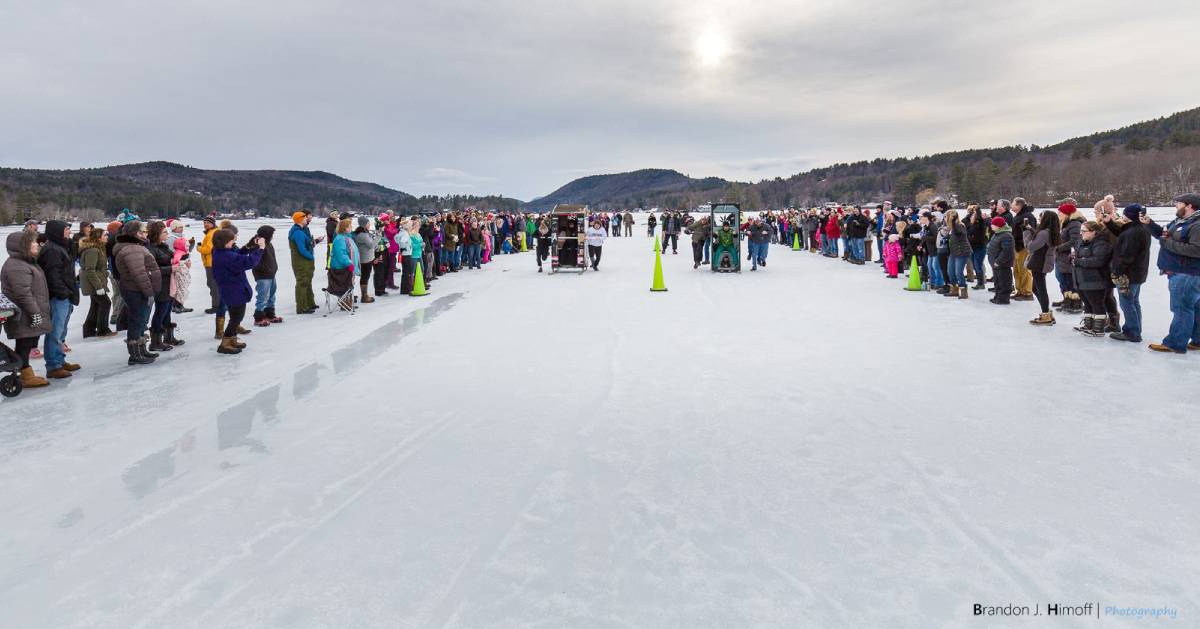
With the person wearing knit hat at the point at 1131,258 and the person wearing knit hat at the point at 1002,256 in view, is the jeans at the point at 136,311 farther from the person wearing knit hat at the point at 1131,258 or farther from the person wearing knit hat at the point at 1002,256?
the person wearing knit hat at the point at 1002,256

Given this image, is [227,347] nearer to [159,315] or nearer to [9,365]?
[159,315]

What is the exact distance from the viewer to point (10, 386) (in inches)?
252

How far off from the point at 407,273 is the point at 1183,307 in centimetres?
1298

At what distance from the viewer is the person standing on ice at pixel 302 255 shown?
437 inches

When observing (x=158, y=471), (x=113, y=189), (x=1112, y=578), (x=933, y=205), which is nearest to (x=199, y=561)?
(x=158, y=471)

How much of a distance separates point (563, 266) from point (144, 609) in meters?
17.5

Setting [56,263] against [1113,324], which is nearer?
[56,263]

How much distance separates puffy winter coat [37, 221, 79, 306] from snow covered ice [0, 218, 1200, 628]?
3.20ft

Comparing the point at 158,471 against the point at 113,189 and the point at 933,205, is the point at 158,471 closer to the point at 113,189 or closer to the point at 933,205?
the point at 933,205

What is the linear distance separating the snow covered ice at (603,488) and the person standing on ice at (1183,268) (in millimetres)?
444

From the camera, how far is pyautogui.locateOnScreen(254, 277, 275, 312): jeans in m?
10.5

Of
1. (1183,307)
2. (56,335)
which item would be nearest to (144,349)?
(56,335)

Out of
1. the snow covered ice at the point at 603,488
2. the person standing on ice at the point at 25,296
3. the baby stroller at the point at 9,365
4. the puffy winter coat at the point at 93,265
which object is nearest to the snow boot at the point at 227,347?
the snow covered ice at the point at 603,488

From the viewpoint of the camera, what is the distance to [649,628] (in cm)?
260
